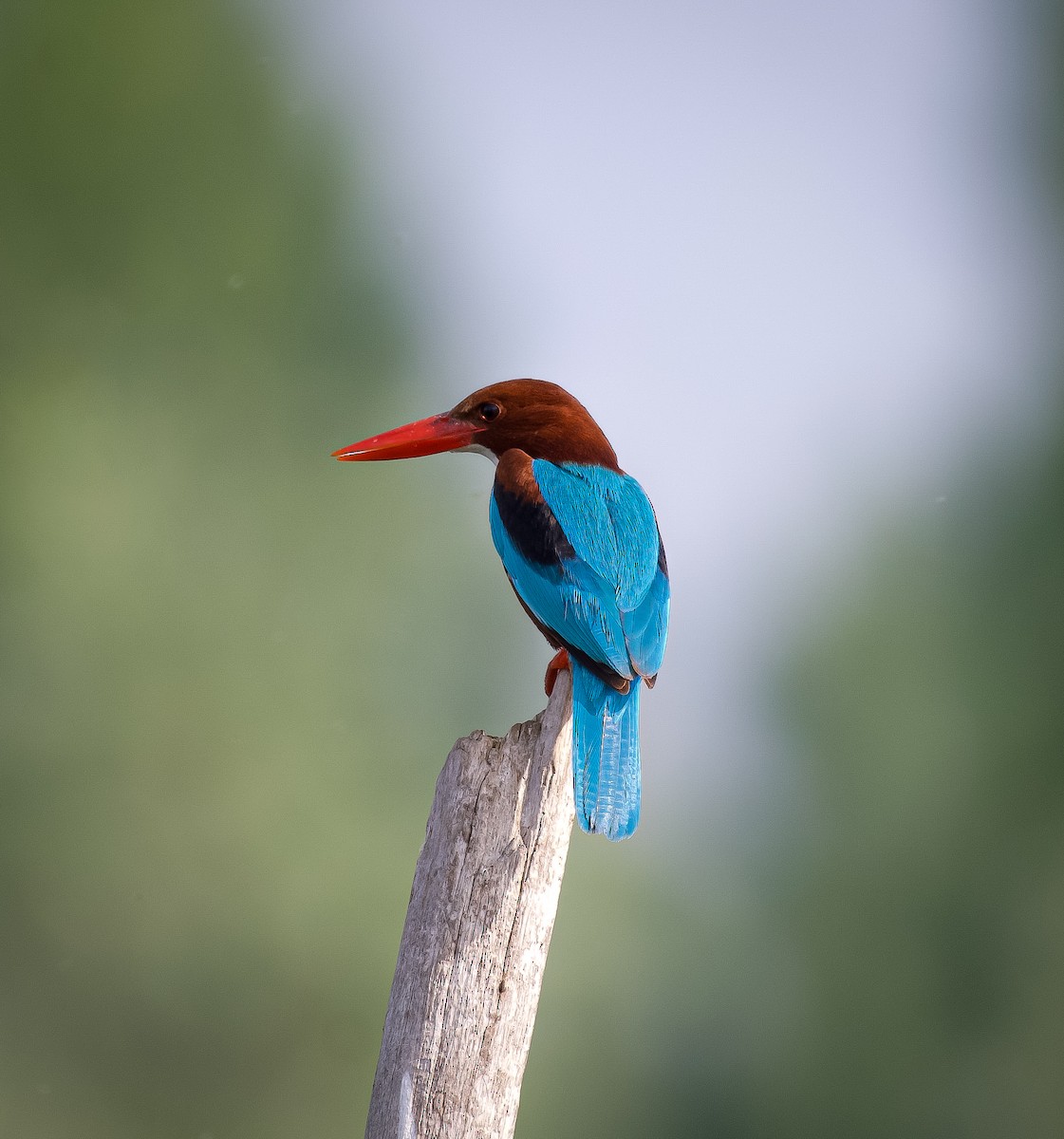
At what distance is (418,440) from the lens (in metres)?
3.32

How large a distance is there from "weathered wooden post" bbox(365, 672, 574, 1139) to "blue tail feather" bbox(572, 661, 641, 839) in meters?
0.10

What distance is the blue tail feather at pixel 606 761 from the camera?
90.7 inches

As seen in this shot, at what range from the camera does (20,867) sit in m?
9.88

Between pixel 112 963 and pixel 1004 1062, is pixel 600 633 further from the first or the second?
pixel 1004 1062

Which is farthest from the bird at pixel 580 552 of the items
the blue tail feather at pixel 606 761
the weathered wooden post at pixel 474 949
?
the weathered wooden post at pixel 474 949

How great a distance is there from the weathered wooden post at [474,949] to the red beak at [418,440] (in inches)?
45.4

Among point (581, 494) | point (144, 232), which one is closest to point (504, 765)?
point (581, 494)

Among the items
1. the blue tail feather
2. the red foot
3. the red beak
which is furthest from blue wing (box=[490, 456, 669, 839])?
the red beak

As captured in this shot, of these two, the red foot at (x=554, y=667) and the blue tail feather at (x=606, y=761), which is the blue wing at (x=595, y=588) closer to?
the blue tail feather at (x=606, y=761)

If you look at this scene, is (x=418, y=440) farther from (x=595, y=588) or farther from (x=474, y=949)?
(x=474, y=949)

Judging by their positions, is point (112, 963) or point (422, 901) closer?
point (422, 901)

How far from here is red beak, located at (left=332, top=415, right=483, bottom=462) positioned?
10.7ft

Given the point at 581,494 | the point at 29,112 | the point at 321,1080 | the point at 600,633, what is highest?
the point at 29,112

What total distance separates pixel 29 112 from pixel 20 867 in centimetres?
755
